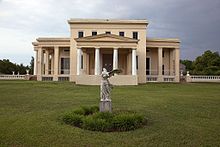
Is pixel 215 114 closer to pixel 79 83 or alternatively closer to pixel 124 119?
pixel 124 119

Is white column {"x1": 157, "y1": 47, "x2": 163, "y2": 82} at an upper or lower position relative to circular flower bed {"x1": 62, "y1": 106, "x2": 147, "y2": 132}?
upper

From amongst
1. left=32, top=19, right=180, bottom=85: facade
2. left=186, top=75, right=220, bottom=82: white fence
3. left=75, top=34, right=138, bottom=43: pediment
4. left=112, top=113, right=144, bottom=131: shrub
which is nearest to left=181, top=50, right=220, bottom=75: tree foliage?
left=186, top=75, right=220, bottom=82: white fence

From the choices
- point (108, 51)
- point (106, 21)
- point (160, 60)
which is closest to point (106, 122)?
point (108, 51)

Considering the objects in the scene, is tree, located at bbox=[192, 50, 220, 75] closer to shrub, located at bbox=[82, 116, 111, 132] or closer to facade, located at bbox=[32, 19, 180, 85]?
facade, located at bbox=[32, 19, 180, 85]

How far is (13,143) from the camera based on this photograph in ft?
23.5

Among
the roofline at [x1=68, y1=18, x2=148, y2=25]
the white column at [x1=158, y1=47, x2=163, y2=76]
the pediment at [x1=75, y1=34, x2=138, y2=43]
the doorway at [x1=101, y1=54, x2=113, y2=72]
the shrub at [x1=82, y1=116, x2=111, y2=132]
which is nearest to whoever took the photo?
the shrub at [x1=82, y1=116, x2=111, y2=132]

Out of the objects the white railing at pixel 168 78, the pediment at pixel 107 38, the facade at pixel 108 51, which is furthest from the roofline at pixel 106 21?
the white railing at pixel 168 78

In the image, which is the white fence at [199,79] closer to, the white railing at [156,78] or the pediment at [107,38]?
the white railing at [156,78]

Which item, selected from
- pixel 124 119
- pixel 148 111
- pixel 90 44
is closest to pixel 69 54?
pixel 90 44

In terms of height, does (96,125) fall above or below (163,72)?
below

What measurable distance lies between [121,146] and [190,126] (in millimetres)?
3392

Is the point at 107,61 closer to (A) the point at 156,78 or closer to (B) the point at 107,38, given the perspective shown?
(B) the point at 107,38

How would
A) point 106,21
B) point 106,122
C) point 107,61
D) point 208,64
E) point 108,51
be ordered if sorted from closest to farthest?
1. point 106,122
2. point 108,51
3. point 106,21
4. point 107,61
5. point 208,64

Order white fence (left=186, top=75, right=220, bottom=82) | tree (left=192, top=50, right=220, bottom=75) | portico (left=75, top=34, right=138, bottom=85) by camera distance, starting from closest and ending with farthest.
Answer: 1. portico (left=75, top=34, right=138, bottom=85)
2. white fence (left=186, top=75, right=220, bottom=82)
3. tree (left=192, top=50, right=220, bottom=75)
